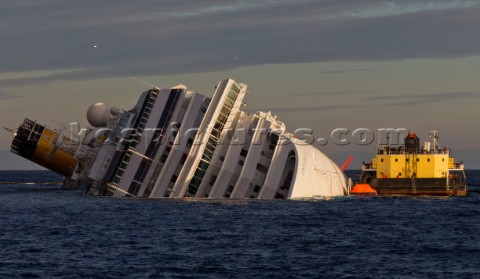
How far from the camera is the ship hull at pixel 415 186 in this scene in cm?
9881

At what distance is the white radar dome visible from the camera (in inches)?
4075

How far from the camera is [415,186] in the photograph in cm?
9869

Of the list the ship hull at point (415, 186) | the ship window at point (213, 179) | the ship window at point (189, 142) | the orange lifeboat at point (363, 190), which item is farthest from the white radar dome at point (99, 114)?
the ship hull at point (415, 186)

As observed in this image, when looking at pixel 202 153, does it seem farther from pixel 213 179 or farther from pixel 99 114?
pixel 99 114

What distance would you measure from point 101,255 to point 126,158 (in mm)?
32359

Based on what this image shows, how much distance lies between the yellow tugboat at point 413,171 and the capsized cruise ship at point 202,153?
59.9ft

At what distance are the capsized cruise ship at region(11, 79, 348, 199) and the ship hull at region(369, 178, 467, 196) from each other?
17969 mm

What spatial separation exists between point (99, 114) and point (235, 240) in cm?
5132

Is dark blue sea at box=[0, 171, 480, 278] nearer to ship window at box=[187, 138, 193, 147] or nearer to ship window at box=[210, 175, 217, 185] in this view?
ship window at box=[210, 175, 217, 185]

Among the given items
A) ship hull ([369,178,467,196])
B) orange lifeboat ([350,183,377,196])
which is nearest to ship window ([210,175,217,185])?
Answer: ship hull ([369,178,467,196])

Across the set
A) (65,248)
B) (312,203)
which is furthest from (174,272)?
(312,203)

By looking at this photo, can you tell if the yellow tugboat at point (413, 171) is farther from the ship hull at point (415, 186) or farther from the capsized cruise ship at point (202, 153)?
the capsized cruise ship at point (202, 153)

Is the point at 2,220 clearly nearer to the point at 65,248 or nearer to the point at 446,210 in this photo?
the point at 65,248

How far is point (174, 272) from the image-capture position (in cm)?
4378
